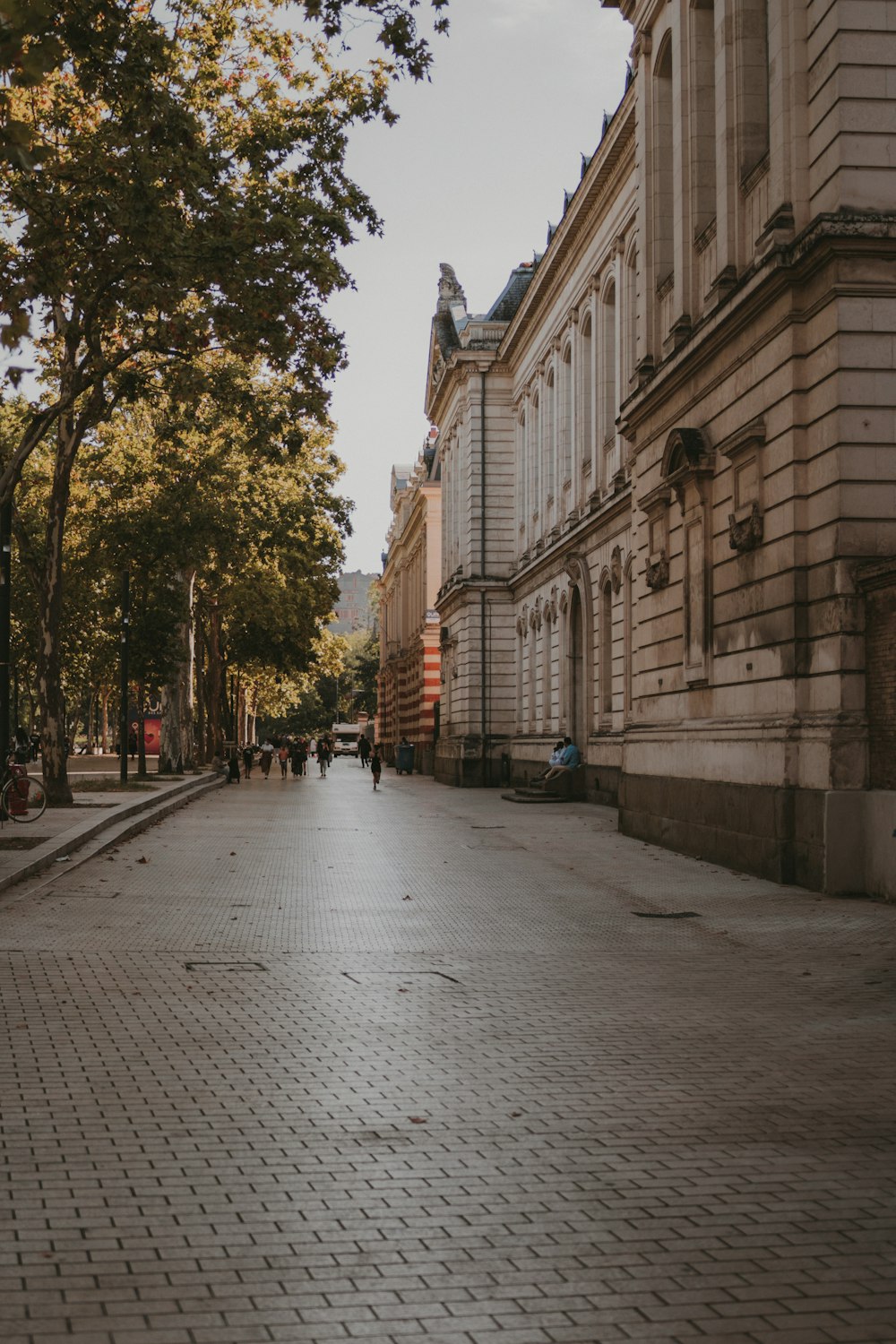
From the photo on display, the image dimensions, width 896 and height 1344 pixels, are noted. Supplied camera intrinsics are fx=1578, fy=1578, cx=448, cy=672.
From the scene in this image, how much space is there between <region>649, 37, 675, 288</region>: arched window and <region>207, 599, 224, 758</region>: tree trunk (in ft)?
122

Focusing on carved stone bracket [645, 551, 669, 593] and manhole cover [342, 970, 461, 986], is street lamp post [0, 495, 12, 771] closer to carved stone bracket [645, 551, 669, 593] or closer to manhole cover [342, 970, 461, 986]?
carved stone bracket [645, 551, 669, 593]

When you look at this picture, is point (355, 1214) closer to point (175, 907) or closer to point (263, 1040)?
point (263, 1040)

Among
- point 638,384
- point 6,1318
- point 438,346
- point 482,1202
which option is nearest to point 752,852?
point 638,384

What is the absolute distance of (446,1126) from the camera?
242 inches

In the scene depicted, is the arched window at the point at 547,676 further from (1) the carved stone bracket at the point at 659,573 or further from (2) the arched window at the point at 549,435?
(1) the carved stone bracket at the point at 659,573

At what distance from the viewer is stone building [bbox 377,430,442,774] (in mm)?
66938

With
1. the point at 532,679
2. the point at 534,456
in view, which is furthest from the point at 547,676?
the point at 534,456

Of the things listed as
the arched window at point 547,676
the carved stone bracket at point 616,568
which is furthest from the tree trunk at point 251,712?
the carved stone bracket at point 616,568

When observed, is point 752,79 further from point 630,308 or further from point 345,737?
point 345,737

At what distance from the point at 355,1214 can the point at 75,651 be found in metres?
63.9

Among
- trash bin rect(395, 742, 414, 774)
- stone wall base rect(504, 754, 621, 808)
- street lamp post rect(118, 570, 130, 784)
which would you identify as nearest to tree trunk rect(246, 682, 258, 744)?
trash bin rect(395, 742, 414, 774)

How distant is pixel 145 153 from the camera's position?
1577cm

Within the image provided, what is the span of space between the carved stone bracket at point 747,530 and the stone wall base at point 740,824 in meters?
2.65

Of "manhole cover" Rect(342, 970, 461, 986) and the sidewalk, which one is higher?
the sidewalk
